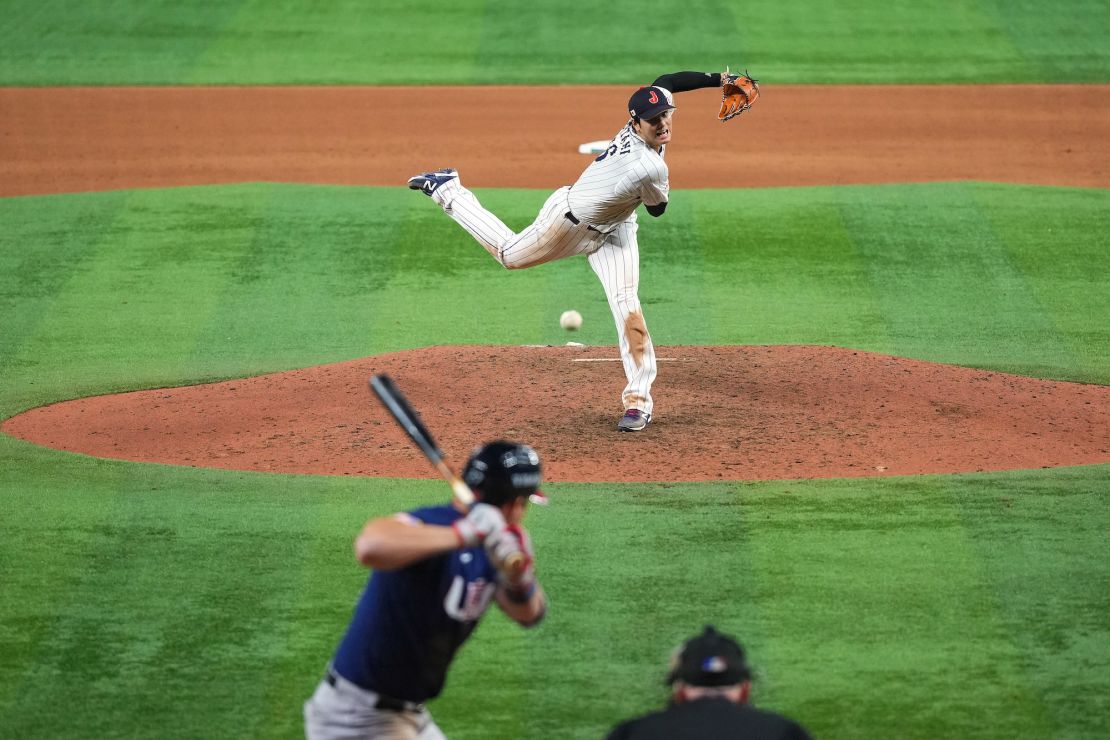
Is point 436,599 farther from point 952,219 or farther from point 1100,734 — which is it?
point 952,219

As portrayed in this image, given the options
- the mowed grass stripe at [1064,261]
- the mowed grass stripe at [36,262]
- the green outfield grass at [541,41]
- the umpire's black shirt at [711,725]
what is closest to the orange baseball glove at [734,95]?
the mowed grass stripe at [1064,261]

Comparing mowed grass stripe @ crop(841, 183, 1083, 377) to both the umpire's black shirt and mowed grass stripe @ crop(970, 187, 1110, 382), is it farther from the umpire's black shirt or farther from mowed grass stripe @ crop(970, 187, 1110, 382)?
the umpire's black shirt

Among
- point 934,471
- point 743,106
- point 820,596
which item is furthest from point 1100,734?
point 743,106

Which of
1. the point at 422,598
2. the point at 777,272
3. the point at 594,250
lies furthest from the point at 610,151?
the point at 422,598

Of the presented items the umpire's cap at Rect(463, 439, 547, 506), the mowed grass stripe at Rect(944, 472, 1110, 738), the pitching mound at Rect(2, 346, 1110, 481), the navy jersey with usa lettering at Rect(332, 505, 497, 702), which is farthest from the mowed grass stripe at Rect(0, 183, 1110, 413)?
the umpire's cap at Rect(463, 439, 547, 506)

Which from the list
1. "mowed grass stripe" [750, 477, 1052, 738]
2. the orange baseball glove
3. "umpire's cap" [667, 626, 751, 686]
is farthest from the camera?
the orange baseball glove

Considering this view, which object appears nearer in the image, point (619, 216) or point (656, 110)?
point (656, 110)

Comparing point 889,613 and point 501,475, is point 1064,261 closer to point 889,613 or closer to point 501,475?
point 889,613
